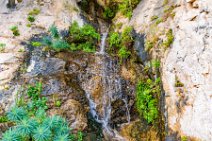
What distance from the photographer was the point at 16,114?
7.00 meters

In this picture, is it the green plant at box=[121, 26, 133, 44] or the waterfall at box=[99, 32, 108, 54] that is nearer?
the green plant at box=[121, 26, 133, 44]

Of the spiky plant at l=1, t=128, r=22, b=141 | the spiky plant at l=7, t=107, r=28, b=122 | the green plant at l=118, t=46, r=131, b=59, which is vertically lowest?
the spiky plant at l=1, t=128, r=22, b=141

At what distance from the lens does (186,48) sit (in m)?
7.06

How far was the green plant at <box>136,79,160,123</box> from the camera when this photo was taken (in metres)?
7.64

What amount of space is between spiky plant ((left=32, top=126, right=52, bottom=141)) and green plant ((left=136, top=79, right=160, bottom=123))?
262 centimetres

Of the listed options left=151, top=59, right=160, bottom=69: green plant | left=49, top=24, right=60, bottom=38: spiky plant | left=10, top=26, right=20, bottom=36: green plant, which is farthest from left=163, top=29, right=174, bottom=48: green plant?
left=10, top=26, right=20, bottom=36: green plant

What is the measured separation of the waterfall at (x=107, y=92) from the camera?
8.04m

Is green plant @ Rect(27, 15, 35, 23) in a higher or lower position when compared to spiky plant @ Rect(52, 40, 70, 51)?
higher

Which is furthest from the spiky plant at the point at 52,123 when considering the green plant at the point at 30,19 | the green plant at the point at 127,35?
the green plant at the point at 30,19

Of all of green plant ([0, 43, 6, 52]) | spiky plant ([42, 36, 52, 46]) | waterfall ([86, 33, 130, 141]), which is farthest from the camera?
spiky plant ([42, 36, 52, 46])

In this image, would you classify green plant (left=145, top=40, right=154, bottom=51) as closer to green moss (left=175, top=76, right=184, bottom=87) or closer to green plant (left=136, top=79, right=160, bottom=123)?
green plant (left=136, top=79, right=160, bottom=123)

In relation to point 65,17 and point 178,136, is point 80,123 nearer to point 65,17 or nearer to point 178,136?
point 178,136

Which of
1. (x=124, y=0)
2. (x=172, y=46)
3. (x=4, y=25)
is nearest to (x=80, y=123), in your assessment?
(x=172, y=46)

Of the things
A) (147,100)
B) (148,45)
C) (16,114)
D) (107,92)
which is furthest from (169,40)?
(16,114)
